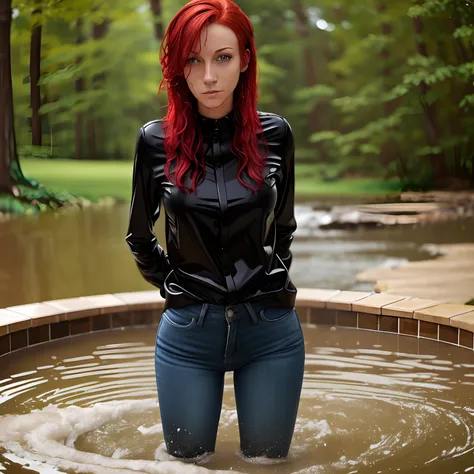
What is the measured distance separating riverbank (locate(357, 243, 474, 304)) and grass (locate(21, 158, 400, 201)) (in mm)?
6044

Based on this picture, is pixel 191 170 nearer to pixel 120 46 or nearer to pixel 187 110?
pixel 187 110

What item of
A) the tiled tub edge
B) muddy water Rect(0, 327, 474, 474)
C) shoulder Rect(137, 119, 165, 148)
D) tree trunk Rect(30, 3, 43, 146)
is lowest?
muddy water Rect(0, 327, 474, 474)

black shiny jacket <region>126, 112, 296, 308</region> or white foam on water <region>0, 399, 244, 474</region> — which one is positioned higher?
black shiny jacket <region>126, 112, 296, 308</region>

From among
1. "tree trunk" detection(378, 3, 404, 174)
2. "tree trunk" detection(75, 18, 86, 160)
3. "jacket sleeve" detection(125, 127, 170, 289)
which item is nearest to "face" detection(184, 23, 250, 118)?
"jacket sleeve" detection(125, 127, 170, 289)

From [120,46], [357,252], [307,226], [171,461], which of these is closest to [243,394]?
[171,461]

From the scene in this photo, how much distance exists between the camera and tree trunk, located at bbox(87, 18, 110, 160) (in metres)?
15.5

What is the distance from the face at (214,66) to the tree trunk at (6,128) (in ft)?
34.4

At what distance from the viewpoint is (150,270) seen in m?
2.54

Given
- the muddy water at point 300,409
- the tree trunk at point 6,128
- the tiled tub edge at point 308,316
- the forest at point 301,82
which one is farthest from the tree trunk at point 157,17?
the muddy water at point 300,409

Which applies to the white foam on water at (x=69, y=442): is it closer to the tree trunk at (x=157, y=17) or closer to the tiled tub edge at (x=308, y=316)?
the tiled tub edge at (x=308, y=316)

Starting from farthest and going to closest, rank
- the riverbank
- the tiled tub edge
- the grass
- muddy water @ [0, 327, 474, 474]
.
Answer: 1. the grass
2. the riverbank
3. the tiled tub edge
4. muddy water @ [0, 327, 474, 474]

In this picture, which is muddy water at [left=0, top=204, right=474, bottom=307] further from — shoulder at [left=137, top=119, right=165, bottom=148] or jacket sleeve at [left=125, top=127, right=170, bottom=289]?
shoulder at [left=137, top=119, right=165, bottom=148]

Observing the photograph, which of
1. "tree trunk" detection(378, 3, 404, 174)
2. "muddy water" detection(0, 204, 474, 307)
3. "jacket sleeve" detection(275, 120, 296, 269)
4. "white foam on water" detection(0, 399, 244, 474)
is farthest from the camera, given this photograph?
"tree trunk" detection(378, 3, 404, 174)

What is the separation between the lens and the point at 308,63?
16891mm
